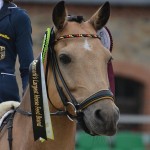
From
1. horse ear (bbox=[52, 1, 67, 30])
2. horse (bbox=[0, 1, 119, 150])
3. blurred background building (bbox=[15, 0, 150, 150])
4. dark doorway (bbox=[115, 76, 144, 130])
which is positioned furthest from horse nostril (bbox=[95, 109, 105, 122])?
dark doorway (bbox=[115, 76, 144, 130])

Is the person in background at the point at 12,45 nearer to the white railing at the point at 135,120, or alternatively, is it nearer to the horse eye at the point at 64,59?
the horse eye at the point at 64,59

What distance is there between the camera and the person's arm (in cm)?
561

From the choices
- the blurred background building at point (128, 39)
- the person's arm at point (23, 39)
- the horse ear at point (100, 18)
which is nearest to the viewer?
the horse ear at point (100, 18)

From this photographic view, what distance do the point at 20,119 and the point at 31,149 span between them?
0.30 meters

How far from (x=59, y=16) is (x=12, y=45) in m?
0.81

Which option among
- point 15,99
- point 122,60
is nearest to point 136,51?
point 122,60

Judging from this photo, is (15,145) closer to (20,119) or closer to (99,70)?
(20,119)

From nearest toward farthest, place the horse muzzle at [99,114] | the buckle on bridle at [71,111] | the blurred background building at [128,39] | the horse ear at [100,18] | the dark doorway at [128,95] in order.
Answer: the horse muzzle at [99,114] → the buckle on bridle at [71,111] → the horse ear at [100,18] → the blurred background building at [128,39] → the dark doorway at [128,95]

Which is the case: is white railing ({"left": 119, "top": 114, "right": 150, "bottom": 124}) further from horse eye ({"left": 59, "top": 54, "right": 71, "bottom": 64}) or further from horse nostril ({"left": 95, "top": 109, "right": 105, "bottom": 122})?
horse nostril ({"left": 95, "top": 109, "right": 105, "bottom": 122})

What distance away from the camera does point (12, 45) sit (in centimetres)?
568

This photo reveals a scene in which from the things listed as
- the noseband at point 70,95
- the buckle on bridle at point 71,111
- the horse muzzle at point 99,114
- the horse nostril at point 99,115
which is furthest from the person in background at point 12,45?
the horse nostril at point 99,115

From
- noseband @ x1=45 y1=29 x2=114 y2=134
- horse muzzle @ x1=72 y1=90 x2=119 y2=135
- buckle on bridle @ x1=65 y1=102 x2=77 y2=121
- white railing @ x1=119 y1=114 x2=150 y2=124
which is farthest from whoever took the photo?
white railing @ x1=119 y1=114 x2=150 y2=124

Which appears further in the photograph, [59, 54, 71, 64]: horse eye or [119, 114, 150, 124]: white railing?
[119, 114, 150, 124]: white railing

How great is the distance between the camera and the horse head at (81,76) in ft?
15.1
